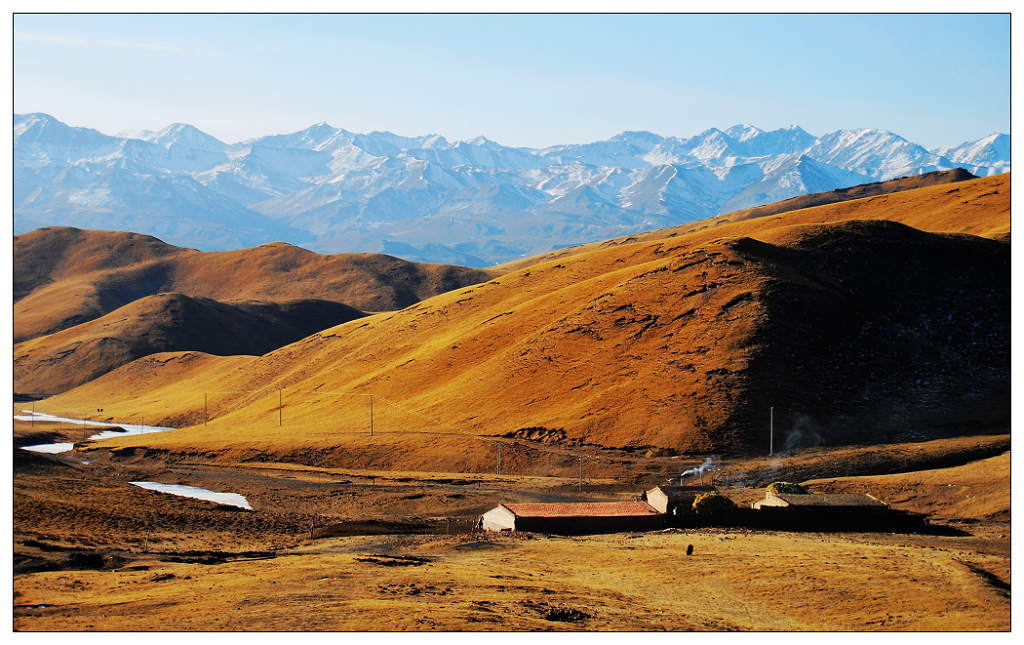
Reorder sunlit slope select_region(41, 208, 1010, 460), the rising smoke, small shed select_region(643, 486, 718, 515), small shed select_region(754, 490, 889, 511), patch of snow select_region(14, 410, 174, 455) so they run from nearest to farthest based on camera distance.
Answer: small shed select_region(754, 490, 889, 511), small shed select_region(643, 486, 718, 515), the rising smoke, sunlit slope select_region(41, 208, 1010, 460), patch of snow select_region(14, 410, 174, 455)

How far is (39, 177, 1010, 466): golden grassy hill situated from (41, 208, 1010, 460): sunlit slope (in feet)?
0.91

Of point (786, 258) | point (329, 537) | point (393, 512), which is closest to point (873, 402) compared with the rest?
point (786, 258)

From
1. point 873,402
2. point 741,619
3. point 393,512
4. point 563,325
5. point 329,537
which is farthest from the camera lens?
point 563,325

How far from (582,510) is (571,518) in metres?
1.86

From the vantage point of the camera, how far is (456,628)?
38.8m

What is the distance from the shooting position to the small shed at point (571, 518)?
7056 centimetres

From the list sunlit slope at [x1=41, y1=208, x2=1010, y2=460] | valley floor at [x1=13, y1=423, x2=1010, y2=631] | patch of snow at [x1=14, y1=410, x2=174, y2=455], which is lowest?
valley floor at [x1=13, y1=423, x2=1010, y2=631]

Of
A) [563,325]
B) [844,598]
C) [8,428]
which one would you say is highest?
[563,325]

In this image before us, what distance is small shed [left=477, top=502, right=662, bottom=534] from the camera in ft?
232

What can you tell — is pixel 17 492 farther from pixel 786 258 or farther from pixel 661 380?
pixel 786 258

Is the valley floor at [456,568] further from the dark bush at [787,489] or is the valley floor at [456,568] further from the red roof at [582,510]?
the dark bush at [787,489]

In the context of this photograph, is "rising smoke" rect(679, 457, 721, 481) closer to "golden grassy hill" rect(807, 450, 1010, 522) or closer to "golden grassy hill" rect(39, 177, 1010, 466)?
"golden grassy hill" rect(39, 177, 1010, 466)

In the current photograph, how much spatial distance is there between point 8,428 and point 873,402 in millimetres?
92519

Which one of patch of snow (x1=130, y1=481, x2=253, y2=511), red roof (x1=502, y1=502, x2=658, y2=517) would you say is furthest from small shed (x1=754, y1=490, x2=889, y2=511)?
patch of snow (x1=130, y1=481, x2=253, y2=511)
